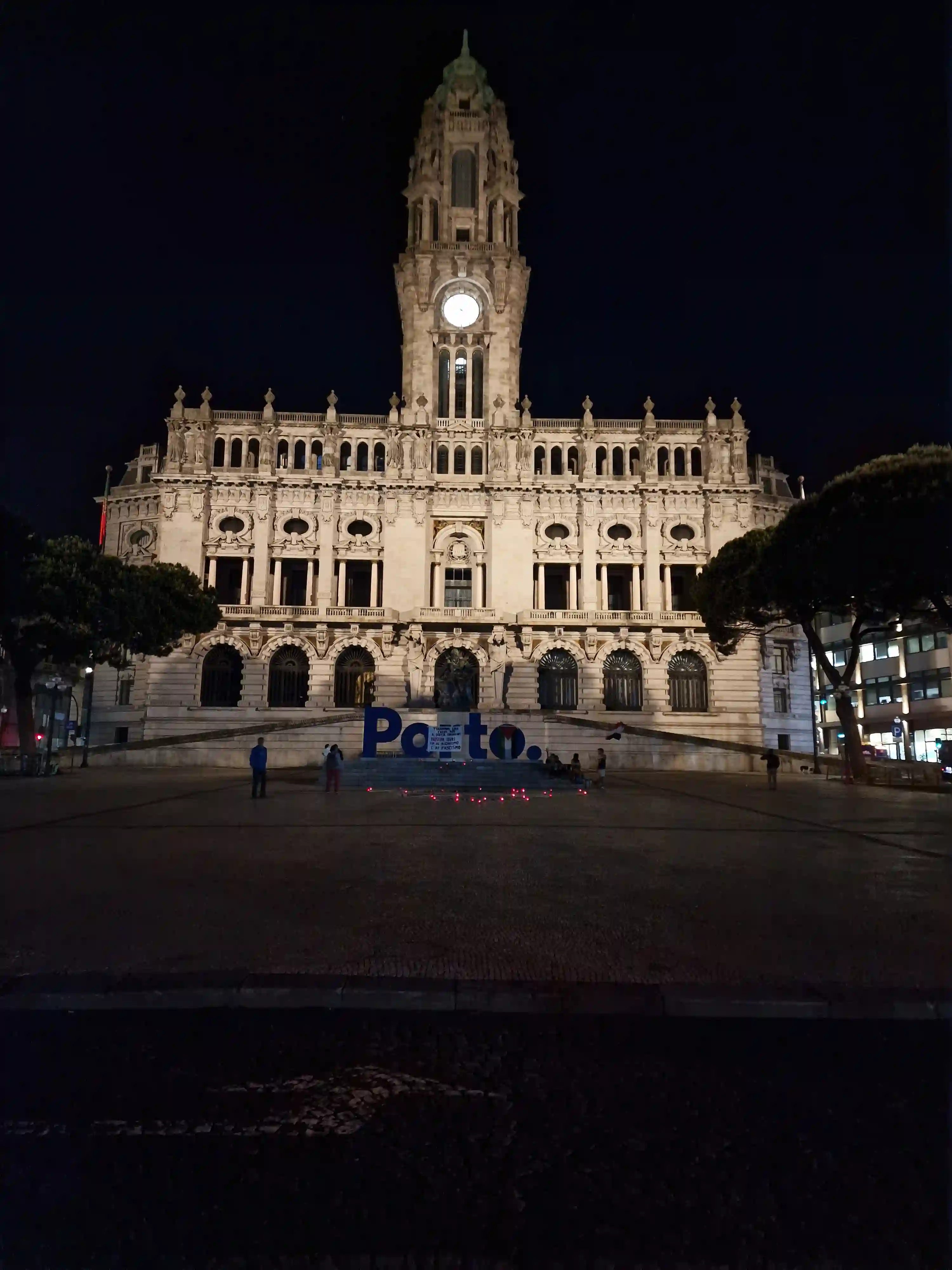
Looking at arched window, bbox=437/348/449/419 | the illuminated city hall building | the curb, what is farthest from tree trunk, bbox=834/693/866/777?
arched window, bbox=437/348/449/419

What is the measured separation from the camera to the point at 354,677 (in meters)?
50.2

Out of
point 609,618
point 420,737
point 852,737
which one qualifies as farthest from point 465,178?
point 852,737

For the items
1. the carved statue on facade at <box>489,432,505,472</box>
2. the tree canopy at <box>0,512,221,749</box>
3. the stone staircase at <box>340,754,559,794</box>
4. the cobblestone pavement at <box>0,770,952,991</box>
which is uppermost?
the carved statue on facade at <box>489,432,505,472</box>

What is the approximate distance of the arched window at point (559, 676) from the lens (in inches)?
1998

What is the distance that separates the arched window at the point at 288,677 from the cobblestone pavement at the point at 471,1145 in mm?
46334

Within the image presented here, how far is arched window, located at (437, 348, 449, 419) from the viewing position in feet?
183

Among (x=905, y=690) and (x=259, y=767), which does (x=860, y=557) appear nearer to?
(x=259, y=767)

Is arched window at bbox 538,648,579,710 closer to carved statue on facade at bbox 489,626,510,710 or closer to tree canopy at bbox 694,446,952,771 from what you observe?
carved statue on facade at bbox 489,626,510,710

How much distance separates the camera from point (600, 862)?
10.1m

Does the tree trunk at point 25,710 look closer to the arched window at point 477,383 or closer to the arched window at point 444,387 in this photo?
the arched window at point 444,387

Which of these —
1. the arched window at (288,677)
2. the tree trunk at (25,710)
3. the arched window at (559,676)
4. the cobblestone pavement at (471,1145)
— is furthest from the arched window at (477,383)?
the cobblestone pavement at (471,1145)

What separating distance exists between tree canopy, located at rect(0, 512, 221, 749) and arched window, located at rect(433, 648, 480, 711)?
59.9 ft

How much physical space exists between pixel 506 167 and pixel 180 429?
33.9m

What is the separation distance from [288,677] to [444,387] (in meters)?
25.0
